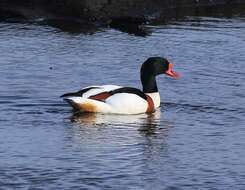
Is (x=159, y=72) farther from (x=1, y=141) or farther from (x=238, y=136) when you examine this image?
(x=1, y=141)

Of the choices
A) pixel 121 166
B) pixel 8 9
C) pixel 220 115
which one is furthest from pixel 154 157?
pixel 8 9

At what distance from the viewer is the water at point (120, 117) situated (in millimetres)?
12406

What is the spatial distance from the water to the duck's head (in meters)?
0.38

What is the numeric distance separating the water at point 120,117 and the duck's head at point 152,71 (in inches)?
15.1

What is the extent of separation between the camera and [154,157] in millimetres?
13352

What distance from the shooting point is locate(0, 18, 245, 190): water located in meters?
12.4

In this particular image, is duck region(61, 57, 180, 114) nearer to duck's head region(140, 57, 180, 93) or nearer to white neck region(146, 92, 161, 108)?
white neck region(146, 92, 161, 108)

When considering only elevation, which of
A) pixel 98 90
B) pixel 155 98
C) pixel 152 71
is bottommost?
pixel 155 98

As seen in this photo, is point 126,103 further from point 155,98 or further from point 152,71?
point 152,71

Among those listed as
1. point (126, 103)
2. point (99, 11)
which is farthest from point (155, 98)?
point (99, 11)

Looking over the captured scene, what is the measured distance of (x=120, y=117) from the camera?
16.1 m

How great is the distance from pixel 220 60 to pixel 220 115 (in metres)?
4.97

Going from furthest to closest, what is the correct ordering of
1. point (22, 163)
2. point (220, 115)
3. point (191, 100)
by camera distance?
1. point (191, 100)
2. point (220, 115)
3. point (22, 163)

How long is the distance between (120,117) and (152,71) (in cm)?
157
